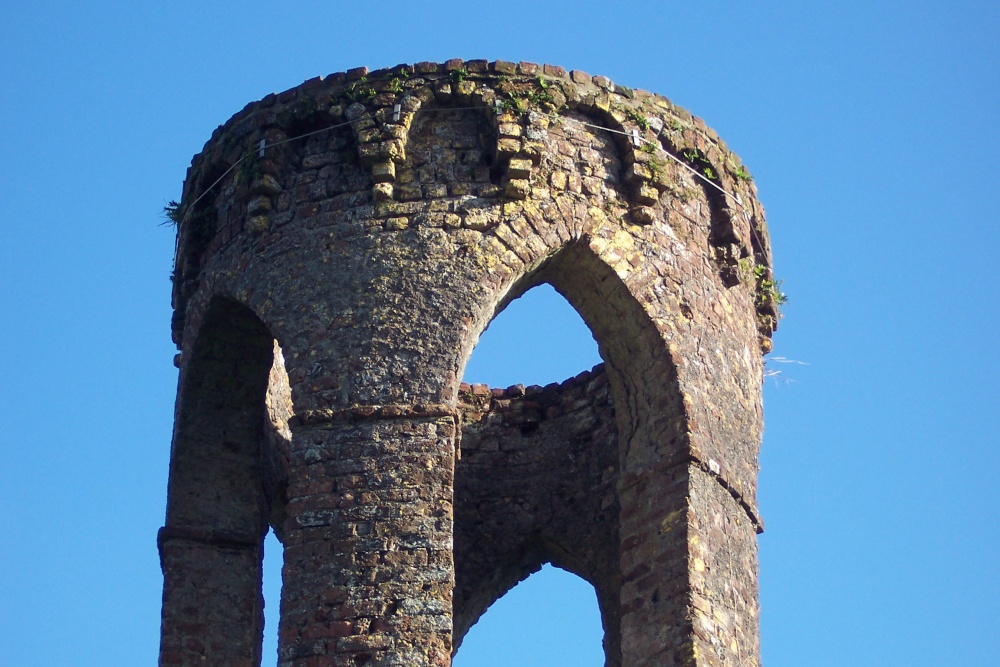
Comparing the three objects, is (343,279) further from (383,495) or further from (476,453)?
(476,453)

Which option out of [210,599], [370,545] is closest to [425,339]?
[370,545]

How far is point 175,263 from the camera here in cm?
1697

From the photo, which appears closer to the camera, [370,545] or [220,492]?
[370,545]

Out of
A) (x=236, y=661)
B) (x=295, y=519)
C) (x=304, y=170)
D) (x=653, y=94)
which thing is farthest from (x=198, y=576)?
(x=653, y=94)

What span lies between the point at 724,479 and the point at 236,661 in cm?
324

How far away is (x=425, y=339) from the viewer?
1516 cm

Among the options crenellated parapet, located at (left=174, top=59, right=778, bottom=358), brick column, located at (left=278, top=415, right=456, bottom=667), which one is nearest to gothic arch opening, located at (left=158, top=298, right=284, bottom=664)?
crenellated parapet, located at (left=174, top=59, right=778, bottom=358)

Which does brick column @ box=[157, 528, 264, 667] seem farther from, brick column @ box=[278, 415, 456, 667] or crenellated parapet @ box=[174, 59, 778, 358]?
crenellated parapet @ box=[174, 59, 778, 358]

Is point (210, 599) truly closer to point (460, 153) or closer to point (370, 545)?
point (370, 545)

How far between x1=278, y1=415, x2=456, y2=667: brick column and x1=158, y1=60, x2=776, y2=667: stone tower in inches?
0.6

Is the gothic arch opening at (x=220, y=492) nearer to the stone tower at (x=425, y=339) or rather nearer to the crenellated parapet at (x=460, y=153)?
the stone tower at (x=425, y=339)

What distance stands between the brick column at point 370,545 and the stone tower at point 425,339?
14 millimetres

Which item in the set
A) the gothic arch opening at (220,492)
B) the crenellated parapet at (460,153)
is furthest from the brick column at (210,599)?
the crenellated parapet at (460,153)

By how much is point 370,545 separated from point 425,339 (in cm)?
138
